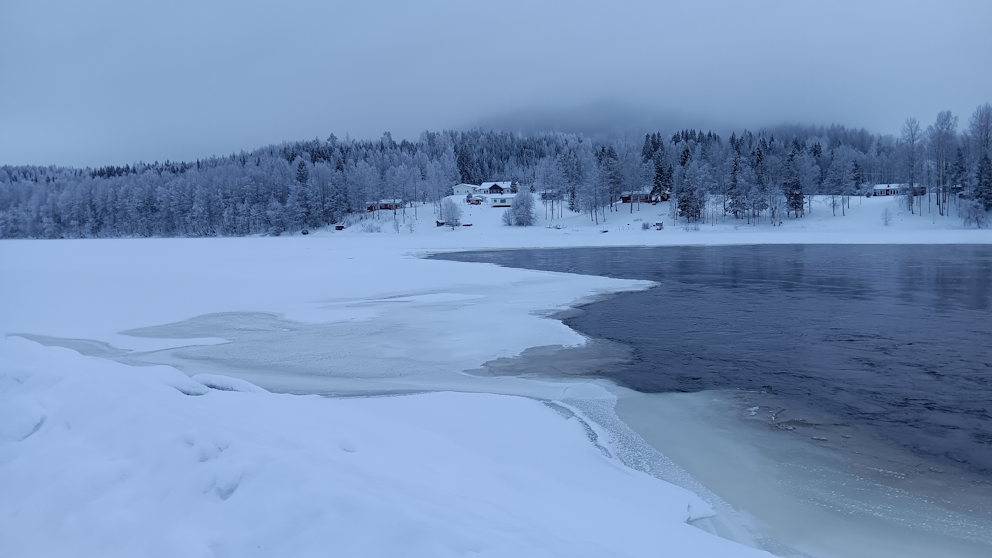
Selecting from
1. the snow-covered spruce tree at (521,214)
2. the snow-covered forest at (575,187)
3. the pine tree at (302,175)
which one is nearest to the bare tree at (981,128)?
the snow-covered forest at (575,187)

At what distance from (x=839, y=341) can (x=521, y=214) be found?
85366 mm

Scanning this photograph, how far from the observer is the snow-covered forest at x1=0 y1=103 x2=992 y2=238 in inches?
3391

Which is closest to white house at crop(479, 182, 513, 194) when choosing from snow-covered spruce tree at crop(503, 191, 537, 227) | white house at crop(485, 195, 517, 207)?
white house at crop(485, 195, 517, 207)

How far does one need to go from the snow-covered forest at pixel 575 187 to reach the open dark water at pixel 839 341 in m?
54.3

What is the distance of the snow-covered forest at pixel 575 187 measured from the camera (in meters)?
86.1

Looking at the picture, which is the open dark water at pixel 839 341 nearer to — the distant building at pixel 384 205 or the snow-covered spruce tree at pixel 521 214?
the snow-covered spruce tree at pixel 521 214

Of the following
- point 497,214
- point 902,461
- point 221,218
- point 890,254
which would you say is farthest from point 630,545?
point 221,218

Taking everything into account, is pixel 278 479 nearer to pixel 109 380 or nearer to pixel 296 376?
pixel 109 380

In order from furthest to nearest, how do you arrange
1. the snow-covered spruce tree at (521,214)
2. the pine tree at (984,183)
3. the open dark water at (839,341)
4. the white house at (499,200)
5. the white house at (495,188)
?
the white house at (495,188) → the white house at (499,200) → the snow-covered spruce tree at (521,214) → the pine tree at (984,183) → the open dark water at (839,341)

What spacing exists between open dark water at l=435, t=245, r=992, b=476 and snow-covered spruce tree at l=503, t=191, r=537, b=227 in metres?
65.1

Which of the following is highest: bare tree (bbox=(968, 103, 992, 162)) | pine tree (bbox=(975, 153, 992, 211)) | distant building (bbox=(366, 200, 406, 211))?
bare tree (bbox=(968, 103, 992, 162))

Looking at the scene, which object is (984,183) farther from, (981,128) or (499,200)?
(499,200)

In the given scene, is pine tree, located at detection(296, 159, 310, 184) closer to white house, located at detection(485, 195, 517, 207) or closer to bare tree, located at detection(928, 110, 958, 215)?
white house, located at detection(485, 195, 517, 207)

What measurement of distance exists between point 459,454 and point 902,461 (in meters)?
6.53
